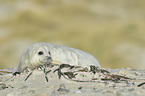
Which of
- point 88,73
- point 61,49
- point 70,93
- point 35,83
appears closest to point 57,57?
point 61,49

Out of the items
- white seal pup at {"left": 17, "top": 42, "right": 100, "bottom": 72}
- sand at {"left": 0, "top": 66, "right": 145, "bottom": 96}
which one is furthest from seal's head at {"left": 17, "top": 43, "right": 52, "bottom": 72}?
sand at {"left": 0, "top": 66, "right": 145, "bottom": 96}

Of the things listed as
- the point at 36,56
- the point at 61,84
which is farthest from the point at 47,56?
the point at 61,84

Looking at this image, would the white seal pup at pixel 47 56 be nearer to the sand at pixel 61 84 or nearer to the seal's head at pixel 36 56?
the seal's head at pixel 36 56

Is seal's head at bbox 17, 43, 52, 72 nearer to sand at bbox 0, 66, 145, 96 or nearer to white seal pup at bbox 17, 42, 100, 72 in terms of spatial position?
white seal pup at bbox 17, 42, 100, 72

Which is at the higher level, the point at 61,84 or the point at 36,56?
the point at 36,56

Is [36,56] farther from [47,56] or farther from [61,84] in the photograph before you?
[61,84]

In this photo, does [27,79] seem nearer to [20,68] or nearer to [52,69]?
[52,69]

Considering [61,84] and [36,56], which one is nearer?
[61,84]

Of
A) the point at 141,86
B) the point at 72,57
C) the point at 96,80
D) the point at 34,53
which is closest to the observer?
the point at 141,86
